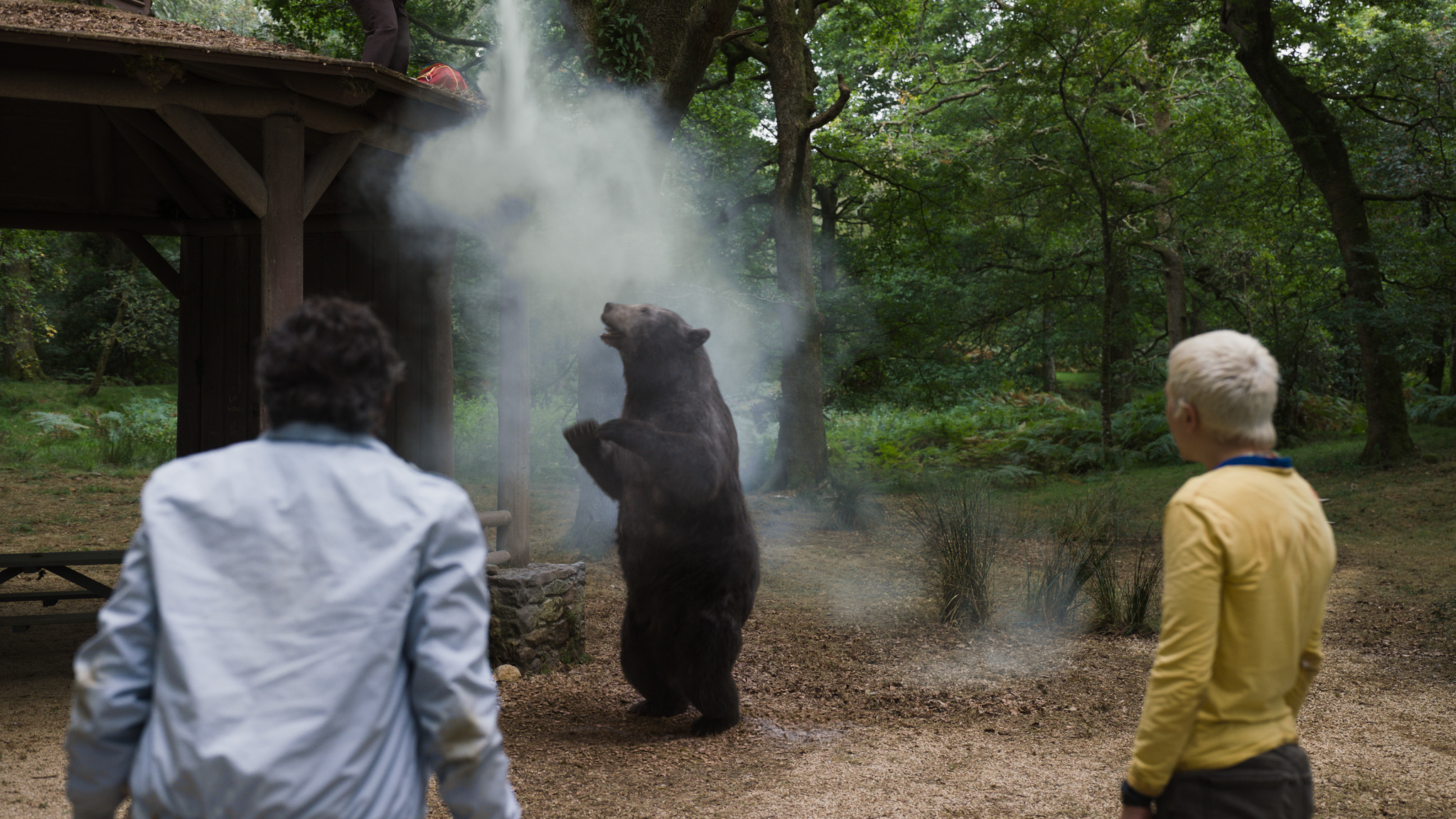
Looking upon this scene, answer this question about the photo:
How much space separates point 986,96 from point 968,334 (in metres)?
4.74

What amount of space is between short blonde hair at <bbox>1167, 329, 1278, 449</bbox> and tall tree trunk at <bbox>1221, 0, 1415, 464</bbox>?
39.9ft

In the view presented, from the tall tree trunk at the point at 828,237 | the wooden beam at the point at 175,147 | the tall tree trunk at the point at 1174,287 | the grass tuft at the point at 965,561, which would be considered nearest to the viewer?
the wooden beam at the point at 175,147

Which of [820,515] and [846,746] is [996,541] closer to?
[846,746]

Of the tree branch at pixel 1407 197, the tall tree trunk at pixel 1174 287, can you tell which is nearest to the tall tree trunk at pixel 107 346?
the tall tree trunk at pixel 1174 287

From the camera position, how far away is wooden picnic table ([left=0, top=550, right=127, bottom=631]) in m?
5.63

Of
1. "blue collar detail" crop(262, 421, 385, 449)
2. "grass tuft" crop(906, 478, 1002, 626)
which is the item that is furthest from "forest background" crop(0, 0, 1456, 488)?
"blue collar detail" crop(262, 421, 385, 449)

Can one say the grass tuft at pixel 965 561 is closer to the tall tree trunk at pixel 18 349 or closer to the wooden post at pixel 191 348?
the wooden post at pixel 191 348

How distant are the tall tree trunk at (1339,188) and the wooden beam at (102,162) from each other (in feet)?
41.2

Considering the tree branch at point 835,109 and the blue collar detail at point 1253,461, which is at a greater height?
the tree branch at point 835,109

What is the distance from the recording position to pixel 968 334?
732 inches

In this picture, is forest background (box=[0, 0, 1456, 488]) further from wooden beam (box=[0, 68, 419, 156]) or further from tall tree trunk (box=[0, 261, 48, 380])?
wooden beam (box=[0, 68, 419, 156])

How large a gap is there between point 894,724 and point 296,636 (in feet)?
12.5

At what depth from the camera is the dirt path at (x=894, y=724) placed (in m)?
3.67

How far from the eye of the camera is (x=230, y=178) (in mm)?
4457
